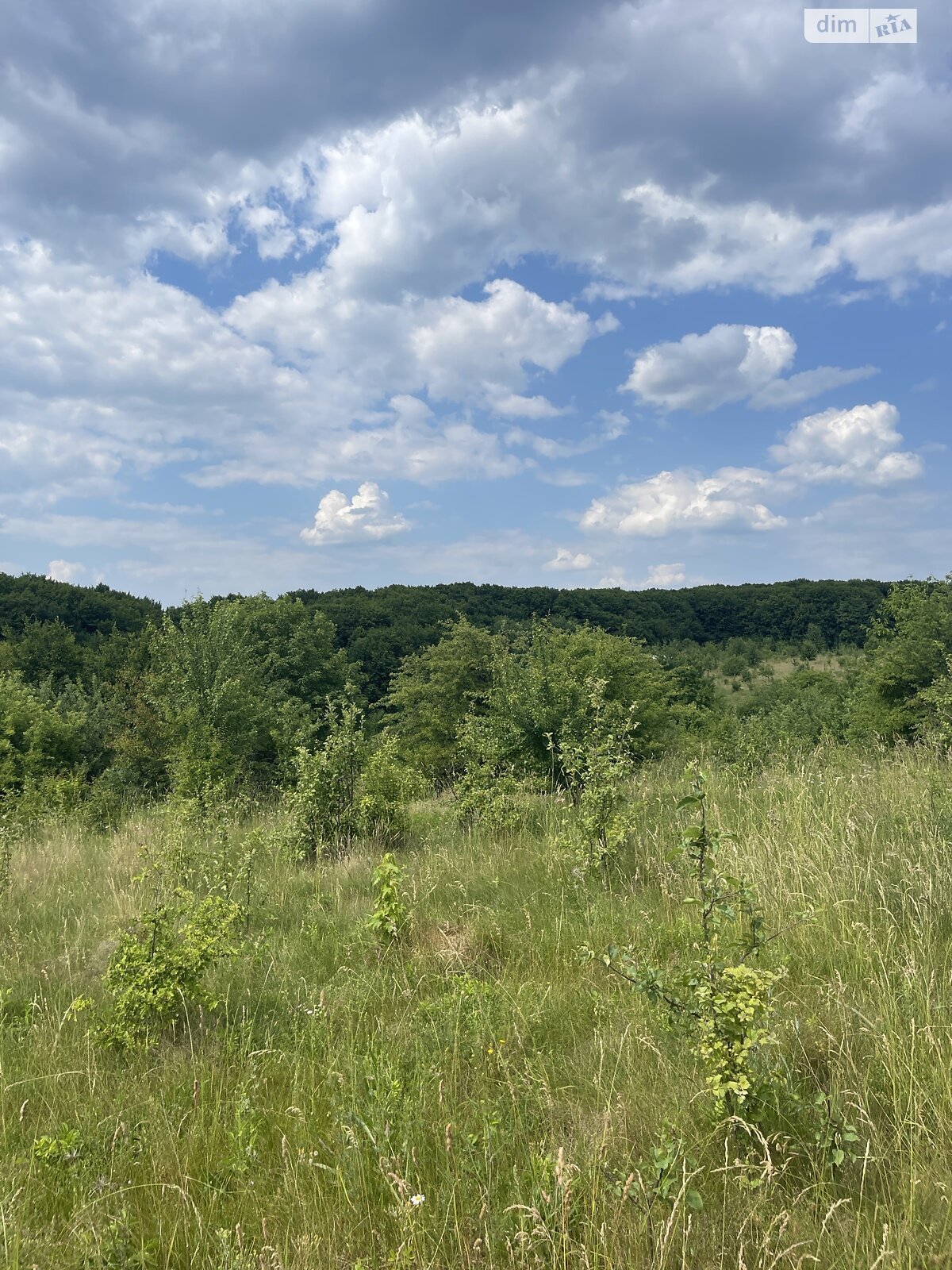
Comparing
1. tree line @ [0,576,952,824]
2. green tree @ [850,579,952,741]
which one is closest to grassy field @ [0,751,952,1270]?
tree line @ [0,576,952,824]

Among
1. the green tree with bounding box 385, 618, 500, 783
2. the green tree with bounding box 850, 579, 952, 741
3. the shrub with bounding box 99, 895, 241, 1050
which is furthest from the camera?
the green tree with bounding box 385, 618, 500, 783

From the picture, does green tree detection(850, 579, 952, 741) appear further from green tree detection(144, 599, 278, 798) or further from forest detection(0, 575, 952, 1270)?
green tree detection(144, 599, 278, 798)

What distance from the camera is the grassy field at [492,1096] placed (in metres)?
2.07

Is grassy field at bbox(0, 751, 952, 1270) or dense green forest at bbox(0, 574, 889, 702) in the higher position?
dense green forest at bbox(0, 574, 889, 702)

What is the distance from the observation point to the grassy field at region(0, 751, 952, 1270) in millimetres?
2070

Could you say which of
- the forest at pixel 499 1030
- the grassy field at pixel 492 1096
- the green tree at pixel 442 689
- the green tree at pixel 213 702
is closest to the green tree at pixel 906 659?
the forest at pixel 499 1030

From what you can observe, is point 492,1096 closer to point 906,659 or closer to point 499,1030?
point 499,1030

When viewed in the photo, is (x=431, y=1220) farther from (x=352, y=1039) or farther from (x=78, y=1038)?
(x=78, y=1038)

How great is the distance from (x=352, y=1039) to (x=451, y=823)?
5.65m

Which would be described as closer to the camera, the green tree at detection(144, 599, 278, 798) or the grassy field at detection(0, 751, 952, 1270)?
the grassy field at detection(0, 751, 952, 1270)

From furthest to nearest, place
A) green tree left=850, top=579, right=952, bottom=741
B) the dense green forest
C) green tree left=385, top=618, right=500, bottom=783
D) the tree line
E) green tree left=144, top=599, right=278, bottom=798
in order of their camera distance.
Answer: the dense green forest < green tree left=385, top=618, right=500, bottom=783 < green tree left=850, top=579, right=952, bottom=741 < green tree left=144, top=599, right=278, bottom=798 < the tree line

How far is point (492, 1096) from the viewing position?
2818 millimetres

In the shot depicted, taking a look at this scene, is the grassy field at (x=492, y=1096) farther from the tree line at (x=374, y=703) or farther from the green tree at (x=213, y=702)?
the green tree at (x=213, y=702)

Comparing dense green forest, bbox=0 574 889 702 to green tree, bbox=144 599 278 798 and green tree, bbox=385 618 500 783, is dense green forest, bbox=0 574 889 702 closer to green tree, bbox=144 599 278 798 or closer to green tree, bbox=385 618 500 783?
green tree, bbox=385 618 500 783
